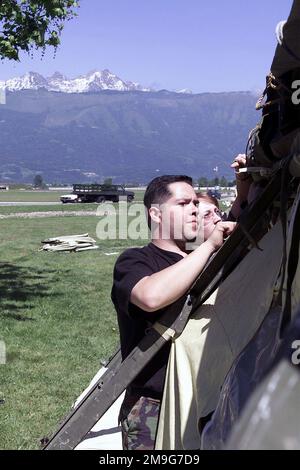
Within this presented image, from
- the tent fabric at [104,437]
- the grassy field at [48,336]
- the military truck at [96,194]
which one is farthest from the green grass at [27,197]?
the tent fabric at [104,437]

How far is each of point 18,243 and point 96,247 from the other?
3162mm

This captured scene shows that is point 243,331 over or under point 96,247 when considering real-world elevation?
over

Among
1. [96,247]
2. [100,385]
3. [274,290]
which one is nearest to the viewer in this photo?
[274,290]

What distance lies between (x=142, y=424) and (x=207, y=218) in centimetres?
93

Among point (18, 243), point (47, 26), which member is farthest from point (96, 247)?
point (47, 26)

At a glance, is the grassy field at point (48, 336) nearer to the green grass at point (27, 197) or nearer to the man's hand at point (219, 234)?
the man's hand at point (219, 234)

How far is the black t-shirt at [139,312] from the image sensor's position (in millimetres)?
2367

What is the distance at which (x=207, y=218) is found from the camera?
2.67 m

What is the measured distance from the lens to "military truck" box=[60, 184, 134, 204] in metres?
56.4

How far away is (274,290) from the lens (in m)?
1.90

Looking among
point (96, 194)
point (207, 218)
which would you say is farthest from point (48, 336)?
point (96, 194)

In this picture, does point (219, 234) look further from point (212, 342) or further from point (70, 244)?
point (70, 244)

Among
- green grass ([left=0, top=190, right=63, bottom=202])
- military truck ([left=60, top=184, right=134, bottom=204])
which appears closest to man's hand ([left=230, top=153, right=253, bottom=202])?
military truck ([left=60, top=184, right=134, bottom=204])
